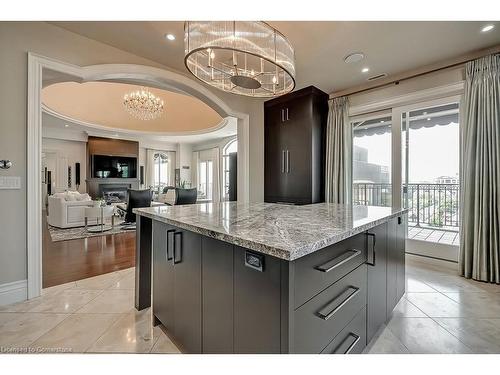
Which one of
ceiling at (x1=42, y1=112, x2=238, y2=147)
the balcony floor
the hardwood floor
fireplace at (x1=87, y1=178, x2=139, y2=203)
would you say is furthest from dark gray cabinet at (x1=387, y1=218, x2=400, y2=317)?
fireplace at (x1=87, y1=178, x2=139, y2=203)

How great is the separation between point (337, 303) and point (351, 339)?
1.00ft

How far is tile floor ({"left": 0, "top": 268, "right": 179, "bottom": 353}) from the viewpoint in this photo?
4.97 feet

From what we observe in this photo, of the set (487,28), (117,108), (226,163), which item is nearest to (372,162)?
(487,28)

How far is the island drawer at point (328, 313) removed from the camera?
90cm

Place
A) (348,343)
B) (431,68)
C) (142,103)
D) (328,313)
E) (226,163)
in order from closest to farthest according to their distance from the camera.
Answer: (328,313) < (348,343) < (431,68) < (142,103) < (226,163)

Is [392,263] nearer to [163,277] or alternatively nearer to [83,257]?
[163,277]

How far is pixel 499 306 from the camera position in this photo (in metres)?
2.04

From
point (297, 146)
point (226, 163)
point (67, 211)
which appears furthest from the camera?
point (226, 163)

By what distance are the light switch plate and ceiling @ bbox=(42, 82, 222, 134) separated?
4793 mm

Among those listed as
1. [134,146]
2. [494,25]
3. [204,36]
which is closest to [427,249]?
[494,25]

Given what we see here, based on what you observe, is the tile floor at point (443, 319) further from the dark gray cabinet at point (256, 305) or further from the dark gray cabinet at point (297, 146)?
the dark gray cabinet at point (297, 146)

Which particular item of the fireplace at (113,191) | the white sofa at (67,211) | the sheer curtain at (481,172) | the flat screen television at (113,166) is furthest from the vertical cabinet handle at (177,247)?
the flat screen television at (113,166)

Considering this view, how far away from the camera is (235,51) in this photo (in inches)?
63.2
